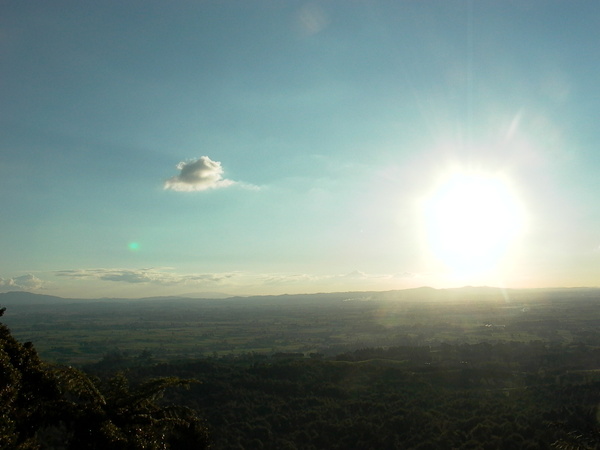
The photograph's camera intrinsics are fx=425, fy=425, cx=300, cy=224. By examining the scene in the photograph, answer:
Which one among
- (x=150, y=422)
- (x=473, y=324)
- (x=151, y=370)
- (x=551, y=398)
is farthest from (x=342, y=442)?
(x=473, y=324)

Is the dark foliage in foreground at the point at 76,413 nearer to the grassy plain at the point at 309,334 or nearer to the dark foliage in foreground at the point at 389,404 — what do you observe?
the dark foliage in foreground at the point at 389,404

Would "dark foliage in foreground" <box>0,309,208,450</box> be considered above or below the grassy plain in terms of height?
above

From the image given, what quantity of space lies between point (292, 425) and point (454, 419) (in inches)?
574

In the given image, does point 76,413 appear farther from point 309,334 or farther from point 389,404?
point 309,334

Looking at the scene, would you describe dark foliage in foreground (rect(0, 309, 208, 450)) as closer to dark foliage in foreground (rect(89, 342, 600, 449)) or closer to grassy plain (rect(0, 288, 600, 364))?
dark foliage in foreground (rect(89, 342, 600, 449))

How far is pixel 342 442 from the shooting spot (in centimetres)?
3469

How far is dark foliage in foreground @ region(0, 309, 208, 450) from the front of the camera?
9.49m

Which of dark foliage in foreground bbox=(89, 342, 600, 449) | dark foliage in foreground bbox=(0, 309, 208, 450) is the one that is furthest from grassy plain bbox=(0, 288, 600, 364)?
dark foliage in foreground bbox=(0, 309, 208, 450)

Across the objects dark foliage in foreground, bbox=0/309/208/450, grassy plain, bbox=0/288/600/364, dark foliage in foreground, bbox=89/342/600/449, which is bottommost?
grassy plain, bbox=0/288/600/364

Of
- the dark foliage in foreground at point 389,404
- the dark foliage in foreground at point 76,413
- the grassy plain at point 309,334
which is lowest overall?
the grassy plain at point 309,334

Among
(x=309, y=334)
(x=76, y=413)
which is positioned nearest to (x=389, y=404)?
(x=76, y=413)

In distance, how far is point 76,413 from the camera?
1025 cm

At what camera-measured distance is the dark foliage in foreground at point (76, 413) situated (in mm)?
9492

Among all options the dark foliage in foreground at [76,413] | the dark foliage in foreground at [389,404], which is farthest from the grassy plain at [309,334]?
the dark foliage in foreground at [76,413]
